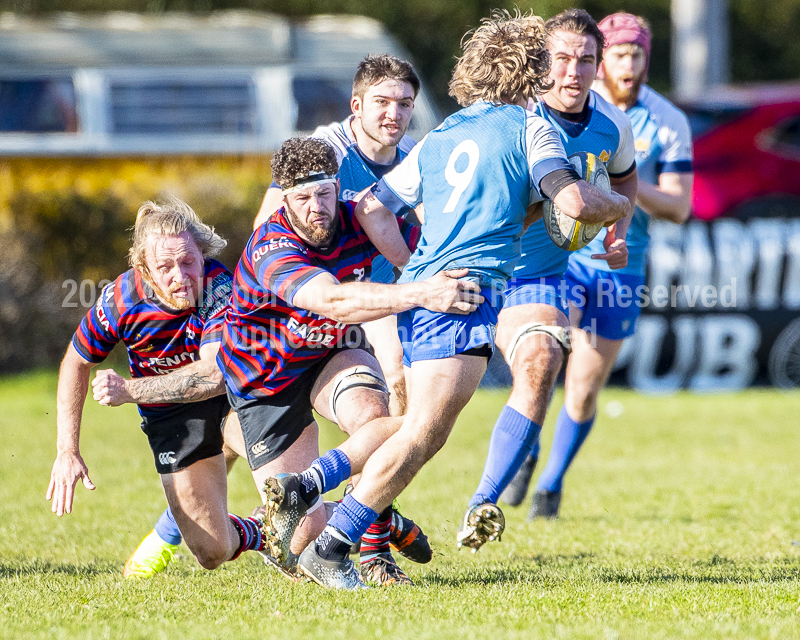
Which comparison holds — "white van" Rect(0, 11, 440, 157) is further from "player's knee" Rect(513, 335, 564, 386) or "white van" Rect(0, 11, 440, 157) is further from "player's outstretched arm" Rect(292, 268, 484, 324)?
"player's outstretched arm" Rect(292, 268, 484, 324)

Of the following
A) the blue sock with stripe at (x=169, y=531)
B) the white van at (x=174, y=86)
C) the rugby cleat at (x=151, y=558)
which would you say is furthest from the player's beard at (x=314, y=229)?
the white van at (x=174, y=86)

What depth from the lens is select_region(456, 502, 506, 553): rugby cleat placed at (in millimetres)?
4238

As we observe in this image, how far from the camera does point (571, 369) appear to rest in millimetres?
6445

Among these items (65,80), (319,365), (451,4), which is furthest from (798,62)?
(319,365)

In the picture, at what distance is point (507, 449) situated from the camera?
15.4 feet

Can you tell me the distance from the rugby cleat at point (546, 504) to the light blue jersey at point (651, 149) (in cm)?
137

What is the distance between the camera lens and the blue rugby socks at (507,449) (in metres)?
4.57

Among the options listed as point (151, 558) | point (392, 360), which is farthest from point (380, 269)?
point (151, 558)

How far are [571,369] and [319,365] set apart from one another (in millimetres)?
2323

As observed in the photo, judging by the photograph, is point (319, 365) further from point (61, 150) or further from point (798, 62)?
point (798, 62)

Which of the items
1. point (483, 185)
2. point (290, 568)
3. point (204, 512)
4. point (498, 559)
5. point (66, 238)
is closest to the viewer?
point (483, 185)

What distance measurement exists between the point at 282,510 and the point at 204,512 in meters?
0.91

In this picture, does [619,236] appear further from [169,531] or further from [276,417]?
[169,531]

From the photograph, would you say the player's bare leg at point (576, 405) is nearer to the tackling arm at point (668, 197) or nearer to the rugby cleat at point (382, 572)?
the tackling arm at point (668, 197)
